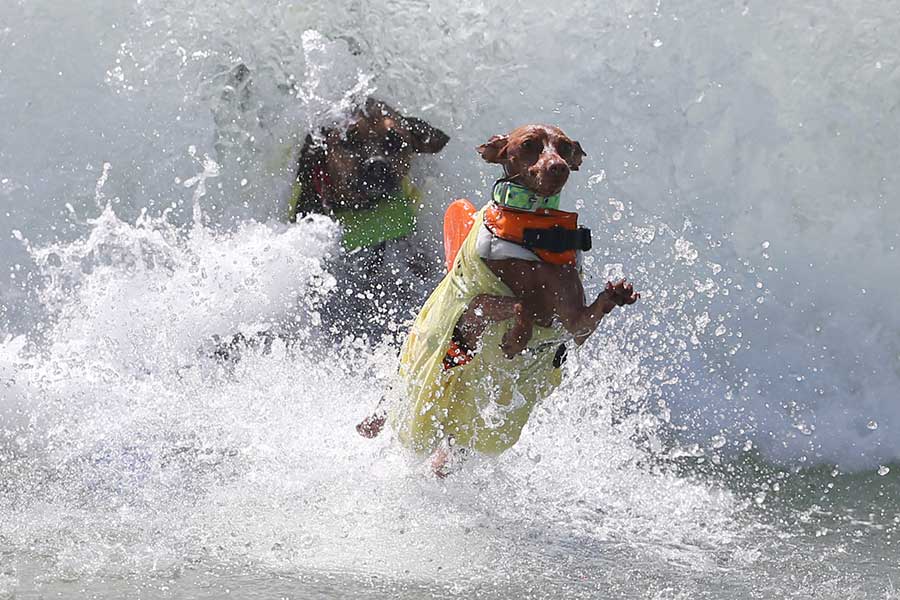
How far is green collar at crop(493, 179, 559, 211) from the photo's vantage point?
3463mm

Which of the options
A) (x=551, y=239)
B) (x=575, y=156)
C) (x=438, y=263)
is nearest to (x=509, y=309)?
(x=551, y=239)

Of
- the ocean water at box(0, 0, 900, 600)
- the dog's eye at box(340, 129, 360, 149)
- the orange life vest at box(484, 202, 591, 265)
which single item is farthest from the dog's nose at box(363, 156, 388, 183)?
the orange life vest at box(484, 202, 591, 265)

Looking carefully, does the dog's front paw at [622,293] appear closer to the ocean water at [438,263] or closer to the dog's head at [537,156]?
the dog's head at [537,156]

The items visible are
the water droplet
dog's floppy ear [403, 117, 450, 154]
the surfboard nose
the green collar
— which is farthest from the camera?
the water droplet

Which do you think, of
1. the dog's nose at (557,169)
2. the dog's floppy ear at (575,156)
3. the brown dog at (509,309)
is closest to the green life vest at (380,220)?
the brown dog at (509,309)

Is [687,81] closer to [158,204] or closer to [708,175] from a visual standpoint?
[708,175]

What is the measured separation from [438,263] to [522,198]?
7.42 feet

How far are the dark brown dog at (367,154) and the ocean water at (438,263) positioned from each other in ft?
0.64

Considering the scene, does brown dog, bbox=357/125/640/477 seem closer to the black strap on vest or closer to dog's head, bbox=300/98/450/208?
the black strap on vest

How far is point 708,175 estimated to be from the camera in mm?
5617

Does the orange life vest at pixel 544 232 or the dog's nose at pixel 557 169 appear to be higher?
the dog's nose at pixel 557 169

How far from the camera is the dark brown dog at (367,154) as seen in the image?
5078 mm

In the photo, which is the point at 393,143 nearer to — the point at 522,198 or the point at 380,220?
the point at 380,220

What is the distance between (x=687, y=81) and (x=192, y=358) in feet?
8.62
